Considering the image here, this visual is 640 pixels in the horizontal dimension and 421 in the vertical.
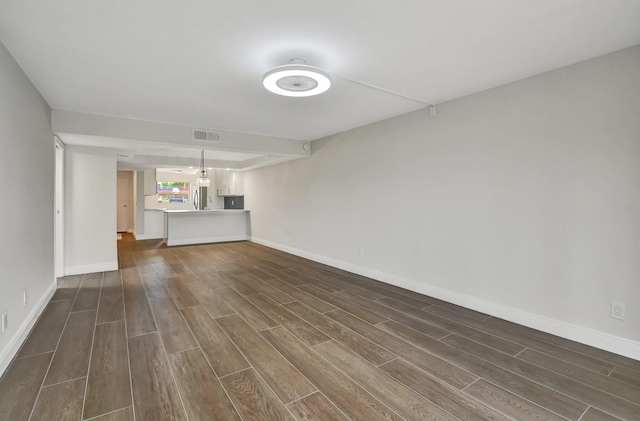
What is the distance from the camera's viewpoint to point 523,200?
2.86 meters

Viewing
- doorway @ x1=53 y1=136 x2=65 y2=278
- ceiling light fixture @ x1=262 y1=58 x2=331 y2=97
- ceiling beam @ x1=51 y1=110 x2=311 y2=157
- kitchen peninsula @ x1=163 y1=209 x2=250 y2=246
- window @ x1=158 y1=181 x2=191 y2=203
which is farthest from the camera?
window @ x1=158 y1=181 x2=191 y2=203

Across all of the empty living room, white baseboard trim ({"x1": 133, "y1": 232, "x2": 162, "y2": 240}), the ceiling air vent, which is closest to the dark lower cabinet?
white baseboard trim ({"x1": 133, "y1": 232, "x2": 162, "y2": 240})

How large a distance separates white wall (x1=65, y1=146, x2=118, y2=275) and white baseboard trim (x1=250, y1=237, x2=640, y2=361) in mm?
4229

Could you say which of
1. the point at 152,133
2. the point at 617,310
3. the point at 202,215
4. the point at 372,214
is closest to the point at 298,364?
the point at 617,310

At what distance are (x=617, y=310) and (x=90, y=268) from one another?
6561 mm

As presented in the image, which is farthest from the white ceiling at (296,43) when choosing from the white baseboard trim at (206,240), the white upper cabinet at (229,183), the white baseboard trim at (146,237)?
the white baseboard trim at (146,237)

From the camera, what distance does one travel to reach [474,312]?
319cm

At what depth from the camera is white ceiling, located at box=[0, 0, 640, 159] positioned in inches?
70.2

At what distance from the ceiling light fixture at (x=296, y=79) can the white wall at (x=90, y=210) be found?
3.81m

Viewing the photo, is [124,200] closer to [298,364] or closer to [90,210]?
[90,210]

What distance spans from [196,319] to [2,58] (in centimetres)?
255

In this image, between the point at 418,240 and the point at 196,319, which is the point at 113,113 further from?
the point at 418,240

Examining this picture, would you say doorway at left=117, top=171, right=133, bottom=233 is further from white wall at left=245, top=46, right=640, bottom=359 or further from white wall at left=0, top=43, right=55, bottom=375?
white wall at left=245, top=46, right=640, bottom=359

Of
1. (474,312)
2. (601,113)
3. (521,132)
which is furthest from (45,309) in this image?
(601,113)
